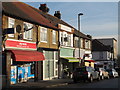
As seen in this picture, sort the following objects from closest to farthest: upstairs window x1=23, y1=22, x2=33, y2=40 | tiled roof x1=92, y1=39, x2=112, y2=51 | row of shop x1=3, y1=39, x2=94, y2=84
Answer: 1. row of shop x1=3, y1=39, x2=94, y2=84
2. upstairs window x1=23, y1=22, x2=33, y2=40
3. tiled roof x1=92, y1=39, x2=112, y2=51

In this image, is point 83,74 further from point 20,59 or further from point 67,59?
point 20,59

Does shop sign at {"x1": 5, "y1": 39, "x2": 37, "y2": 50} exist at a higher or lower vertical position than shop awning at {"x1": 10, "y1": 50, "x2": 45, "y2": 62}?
higher

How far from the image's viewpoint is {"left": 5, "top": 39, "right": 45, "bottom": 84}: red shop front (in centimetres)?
2094

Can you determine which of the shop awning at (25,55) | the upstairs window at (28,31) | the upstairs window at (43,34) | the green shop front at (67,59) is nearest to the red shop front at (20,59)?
the shop awning at (25,55)

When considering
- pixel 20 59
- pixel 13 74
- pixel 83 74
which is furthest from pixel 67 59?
pixel 20 59

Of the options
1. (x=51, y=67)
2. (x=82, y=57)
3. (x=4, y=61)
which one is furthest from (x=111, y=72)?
(x=4, y=61)

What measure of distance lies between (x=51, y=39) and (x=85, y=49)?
15379mm

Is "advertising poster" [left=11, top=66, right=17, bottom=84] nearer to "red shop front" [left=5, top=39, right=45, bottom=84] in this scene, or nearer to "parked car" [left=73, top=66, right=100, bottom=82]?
"red shop front" [left=5, top=39, right=45, bottom=84]

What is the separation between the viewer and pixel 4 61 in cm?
2089

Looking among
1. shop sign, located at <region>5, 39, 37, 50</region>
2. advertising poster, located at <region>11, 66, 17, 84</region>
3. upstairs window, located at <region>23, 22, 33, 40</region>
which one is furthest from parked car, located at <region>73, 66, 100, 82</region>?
advertising poster, located at <region>11, 66, 17, 84</region>

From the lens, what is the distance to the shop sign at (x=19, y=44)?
21.3 meters

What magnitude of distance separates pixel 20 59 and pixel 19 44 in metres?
2.22

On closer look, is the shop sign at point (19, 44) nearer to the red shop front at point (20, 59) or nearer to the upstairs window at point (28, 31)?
the red shop front at point (20, 59)

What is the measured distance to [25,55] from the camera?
2245cm
